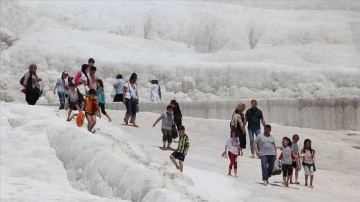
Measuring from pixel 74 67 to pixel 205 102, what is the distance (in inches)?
348

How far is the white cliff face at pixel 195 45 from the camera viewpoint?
30.4 metres

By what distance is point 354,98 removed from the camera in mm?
24031

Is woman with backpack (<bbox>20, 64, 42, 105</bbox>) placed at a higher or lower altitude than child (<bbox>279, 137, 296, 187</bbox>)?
higher

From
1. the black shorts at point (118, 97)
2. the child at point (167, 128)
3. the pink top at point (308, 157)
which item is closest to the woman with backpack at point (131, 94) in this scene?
the child at point (167, 128)

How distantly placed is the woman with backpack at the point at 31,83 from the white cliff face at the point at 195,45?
39.2ft

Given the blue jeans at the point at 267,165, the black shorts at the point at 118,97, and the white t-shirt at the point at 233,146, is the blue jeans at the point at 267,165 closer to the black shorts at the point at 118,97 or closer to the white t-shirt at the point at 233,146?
the white t-shirt at the point at 233,146

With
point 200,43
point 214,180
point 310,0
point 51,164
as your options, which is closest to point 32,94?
point 51,164

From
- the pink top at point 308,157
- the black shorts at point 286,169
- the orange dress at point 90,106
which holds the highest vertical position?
the orange dress at point 90,106

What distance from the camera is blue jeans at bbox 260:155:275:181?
1456cm

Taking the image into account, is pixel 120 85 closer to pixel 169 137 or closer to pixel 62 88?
pixel 62 88

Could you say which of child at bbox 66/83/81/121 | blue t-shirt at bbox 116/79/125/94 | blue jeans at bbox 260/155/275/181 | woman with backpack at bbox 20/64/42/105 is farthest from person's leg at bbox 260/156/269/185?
blue t-shirt at bbox 116/79/125/94

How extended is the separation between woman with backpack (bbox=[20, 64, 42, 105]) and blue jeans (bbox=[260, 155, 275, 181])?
268 inches

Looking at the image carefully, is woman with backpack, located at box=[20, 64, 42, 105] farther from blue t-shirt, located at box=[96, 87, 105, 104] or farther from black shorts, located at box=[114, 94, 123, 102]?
black shorts, located at box=[114, 94, 123, 102]

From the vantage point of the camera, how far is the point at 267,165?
14.9 meters
